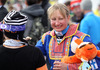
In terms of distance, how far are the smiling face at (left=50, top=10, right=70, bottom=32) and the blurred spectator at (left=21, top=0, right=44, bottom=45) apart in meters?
0.86

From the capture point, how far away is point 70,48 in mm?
2336

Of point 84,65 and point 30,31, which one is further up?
point 30,31

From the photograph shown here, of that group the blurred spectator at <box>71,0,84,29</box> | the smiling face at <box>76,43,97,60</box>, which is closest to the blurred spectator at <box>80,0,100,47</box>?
the blurred spectator at <box>71,0,84,29</box>

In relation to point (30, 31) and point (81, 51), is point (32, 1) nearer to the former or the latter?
point (30, 31)

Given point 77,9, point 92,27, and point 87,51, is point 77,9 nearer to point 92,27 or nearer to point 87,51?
point 92,27

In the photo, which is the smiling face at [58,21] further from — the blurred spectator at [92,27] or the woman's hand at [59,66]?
the blurred spectator at [92,27]

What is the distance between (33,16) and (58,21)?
101 cm

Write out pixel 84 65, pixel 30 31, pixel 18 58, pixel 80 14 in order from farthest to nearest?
1. pixel 80 14
2. pixel 30 31
3. pixel 84 65
4. pixel 18 58

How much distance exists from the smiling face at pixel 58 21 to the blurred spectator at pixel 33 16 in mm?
864

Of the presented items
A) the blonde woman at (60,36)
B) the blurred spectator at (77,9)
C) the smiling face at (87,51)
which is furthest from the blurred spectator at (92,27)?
the smiling face at (87,51)

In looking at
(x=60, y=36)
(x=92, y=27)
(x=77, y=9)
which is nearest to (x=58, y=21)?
(x=60, y=36)

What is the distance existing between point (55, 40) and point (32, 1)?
1.15 metres

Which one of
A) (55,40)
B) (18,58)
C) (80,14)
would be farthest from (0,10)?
(80,14)

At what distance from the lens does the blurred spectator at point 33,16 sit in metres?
3.19
